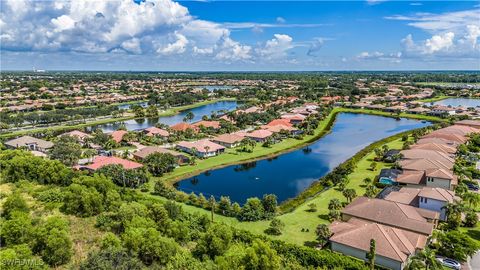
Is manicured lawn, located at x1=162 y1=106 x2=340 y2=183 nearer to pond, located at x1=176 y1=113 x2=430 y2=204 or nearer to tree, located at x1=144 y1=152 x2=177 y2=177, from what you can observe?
tree, located at x1=144 y1=152 x2=177 y2=177

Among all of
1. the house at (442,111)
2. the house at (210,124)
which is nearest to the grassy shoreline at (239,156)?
the house at (210,124)

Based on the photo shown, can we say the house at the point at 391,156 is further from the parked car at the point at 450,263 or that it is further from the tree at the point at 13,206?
the tree at the point at 13,206

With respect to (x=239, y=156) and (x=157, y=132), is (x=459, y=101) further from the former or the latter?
(x=157, y=132)

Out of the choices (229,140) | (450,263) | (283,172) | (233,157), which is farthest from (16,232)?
(229,140)

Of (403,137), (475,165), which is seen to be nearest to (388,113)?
(403,137)

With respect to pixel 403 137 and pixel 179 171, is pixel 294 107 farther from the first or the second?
pixel 179 171

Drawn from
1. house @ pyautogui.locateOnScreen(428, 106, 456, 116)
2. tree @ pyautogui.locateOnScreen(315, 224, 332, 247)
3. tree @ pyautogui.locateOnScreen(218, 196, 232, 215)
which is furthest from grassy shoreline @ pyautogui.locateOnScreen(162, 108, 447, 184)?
house @ pyautogui.locateOnScreen(428, 106, 456, 116)
